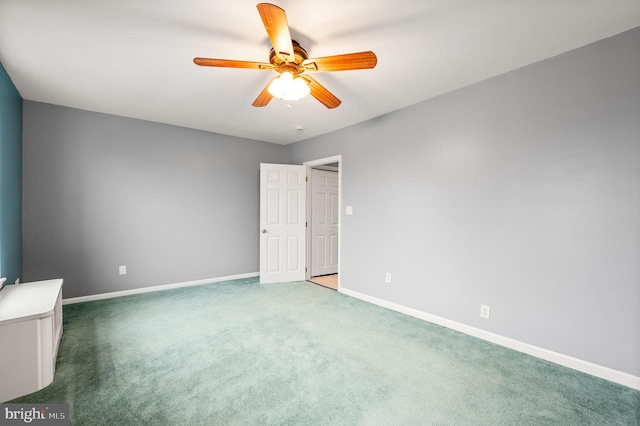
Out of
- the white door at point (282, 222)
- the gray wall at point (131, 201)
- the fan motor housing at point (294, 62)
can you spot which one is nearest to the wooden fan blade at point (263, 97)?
the fan motor housing at point (294, 62)

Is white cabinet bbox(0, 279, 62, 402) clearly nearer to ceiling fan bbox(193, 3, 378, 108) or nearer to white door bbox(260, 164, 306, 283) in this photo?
ceiling fan bbox(193, 3, 378, 108)

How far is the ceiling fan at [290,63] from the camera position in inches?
63.5

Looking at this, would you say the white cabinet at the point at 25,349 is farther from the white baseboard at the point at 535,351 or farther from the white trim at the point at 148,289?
the white baseboard at the point at 535,351

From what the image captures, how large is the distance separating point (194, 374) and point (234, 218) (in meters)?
3.10

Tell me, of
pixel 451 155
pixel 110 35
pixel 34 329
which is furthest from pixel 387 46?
pixel 34 329

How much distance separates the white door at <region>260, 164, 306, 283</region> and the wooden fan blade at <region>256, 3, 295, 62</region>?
2.95 m

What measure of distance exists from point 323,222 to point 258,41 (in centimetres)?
347

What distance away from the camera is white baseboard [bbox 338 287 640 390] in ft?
6.66

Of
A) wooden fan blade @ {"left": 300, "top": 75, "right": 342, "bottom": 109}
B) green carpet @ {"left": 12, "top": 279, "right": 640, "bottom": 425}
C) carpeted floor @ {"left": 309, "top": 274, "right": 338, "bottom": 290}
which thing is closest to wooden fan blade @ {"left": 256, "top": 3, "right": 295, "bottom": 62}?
wooden fan blade @ {"left": 300, "top": 75, "right": 342, "bottom": 109}

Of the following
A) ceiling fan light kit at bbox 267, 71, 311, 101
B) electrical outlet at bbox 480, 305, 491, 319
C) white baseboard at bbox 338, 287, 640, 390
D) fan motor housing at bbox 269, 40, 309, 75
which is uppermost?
fan motor housing at bbox 269, 40, 309, 75

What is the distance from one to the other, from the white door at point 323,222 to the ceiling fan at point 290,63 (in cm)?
279

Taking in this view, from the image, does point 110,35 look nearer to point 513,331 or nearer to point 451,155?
point 451,155

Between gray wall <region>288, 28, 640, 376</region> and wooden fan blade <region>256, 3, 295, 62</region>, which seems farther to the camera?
gray wall <region>288, 28, 640, 376</region>

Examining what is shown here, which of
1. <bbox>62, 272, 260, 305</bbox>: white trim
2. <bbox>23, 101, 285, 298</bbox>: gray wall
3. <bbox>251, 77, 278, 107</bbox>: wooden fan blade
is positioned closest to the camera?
<bbox>251, 77, 278, 107</bbox>: wooden fan blade
